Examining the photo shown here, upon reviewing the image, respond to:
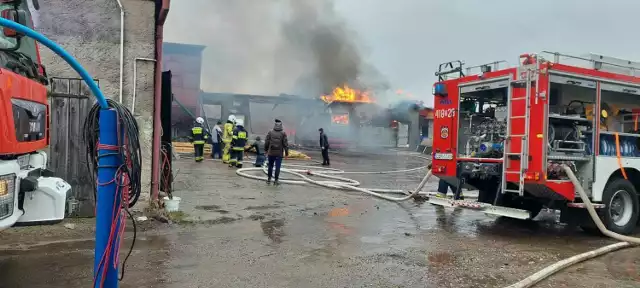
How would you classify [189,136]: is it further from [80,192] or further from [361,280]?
[361,280]

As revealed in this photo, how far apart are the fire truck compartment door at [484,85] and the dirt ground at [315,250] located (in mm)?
2028

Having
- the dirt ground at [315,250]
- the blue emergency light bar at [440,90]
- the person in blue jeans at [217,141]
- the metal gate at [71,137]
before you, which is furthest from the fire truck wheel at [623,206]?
the person in blue jeans at [217,141]

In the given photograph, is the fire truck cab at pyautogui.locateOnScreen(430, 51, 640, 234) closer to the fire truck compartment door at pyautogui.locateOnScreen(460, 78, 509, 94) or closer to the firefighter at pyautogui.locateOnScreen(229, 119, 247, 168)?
the fire truck compartment door at pyautogui.locateOnScreen(460, 78, 509, 94)

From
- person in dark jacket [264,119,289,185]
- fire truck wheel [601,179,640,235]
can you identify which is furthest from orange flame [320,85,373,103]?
fire truck wheel [601,179,640,235]

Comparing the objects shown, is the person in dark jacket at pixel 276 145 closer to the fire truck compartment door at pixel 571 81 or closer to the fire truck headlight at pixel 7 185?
the fire truck compartment door at pixel 571 81

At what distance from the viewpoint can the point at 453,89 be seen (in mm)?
7598

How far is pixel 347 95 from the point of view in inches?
1033

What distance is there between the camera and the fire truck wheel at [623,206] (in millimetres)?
6812

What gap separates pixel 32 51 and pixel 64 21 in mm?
2146

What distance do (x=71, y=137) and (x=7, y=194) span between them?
327 cm

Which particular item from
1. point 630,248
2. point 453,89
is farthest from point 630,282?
point 453,89

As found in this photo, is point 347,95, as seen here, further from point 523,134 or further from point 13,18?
point 13,18

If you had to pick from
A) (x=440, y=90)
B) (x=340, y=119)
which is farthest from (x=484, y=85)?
(x=340, y=119)

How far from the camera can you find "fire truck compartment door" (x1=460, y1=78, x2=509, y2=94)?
266 inches
